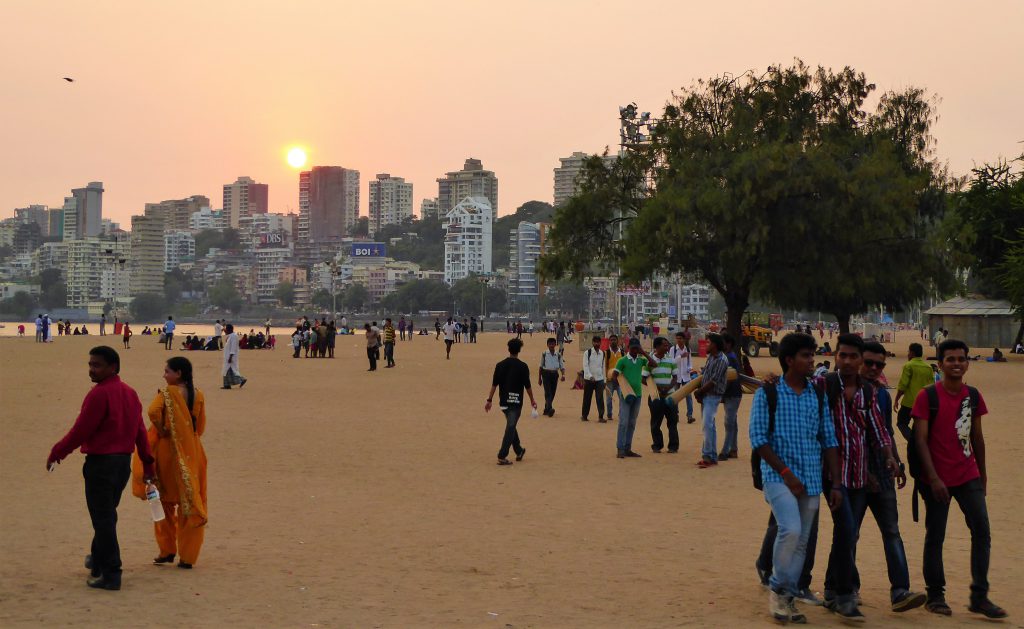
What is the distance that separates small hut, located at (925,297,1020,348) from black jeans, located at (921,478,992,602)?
168 feet

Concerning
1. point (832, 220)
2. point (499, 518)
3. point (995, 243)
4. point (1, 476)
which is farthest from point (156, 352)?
point (499, 518)

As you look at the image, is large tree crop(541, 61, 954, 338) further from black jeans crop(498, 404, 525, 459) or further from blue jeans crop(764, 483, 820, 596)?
blue jeans crop(764, 483, 820, 596)

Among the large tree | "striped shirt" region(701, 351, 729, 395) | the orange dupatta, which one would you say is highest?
the large tree

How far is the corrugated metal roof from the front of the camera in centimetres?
5528

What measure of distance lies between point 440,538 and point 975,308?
5132 centimetres

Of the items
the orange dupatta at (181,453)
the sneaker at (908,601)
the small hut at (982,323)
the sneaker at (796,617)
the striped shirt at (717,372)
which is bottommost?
the sneaker at (796,617)

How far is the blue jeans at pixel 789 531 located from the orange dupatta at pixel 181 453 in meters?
3.82

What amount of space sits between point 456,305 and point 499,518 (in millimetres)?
188586

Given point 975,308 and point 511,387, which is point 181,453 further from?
point 975,308

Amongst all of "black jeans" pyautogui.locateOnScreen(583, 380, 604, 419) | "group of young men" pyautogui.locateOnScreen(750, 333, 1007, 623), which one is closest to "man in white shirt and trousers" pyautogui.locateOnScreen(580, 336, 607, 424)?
"black jeans" pyautogui.locateOnScreen(583, 380, 604, 419)

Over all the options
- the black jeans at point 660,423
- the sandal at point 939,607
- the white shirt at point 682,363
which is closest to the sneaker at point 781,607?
the sandal at point 939,607

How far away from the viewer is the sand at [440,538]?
7289mm

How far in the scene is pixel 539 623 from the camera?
6.98m

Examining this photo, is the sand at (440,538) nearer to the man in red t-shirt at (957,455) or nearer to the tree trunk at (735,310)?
the man in red t-shirt at (957,455)
